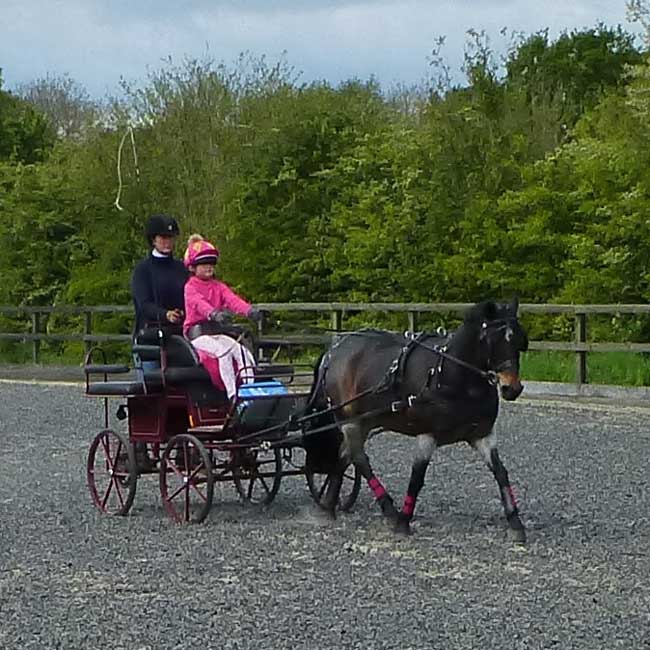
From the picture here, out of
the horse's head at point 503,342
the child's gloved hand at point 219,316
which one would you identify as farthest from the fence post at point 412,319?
the horse's head at point 503,342

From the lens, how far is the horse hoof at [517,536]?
8680mm

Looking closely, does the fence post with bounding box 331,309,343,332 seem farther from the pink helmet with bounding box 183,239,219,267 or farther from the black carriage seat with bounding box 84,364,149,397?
the pink helmet with bounding box 183,239,219,267

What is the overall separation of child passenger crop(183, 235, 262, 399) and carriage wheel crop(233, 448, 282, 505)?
471mm

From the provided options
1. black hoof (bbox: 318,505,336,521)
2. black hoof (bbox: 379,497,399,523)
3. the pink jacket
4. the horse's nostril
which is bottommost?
black hoof (bbox: 318,505,336,521)

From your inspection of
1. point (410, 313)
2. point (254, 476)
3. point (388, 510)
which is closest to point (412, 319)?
point (410, 313)

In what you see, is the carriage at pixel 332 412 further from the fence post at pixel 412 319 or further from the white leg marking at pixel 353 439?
the fence post at pixel 412 319

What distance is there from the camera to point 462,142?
21359 mm

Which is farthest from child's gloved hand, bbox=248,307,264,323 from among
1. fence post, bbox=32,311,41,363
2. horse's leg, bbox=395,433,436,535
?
fence post, bbox=32,311,41,363

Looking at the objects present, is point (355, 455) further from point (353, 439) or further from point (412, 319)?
point (412, 319)

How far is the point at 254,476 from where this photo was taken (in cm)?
1014

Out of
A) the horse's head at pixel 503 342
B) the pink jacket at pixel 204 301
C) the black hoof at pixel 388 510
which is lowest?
the black hoof at pixel 388 510

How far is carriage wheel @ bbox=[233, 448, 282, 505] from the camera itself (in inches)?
396

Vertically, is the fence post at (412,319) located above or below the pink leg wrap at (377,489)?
above

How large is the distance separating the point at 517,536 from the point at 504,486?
34 centimetres
